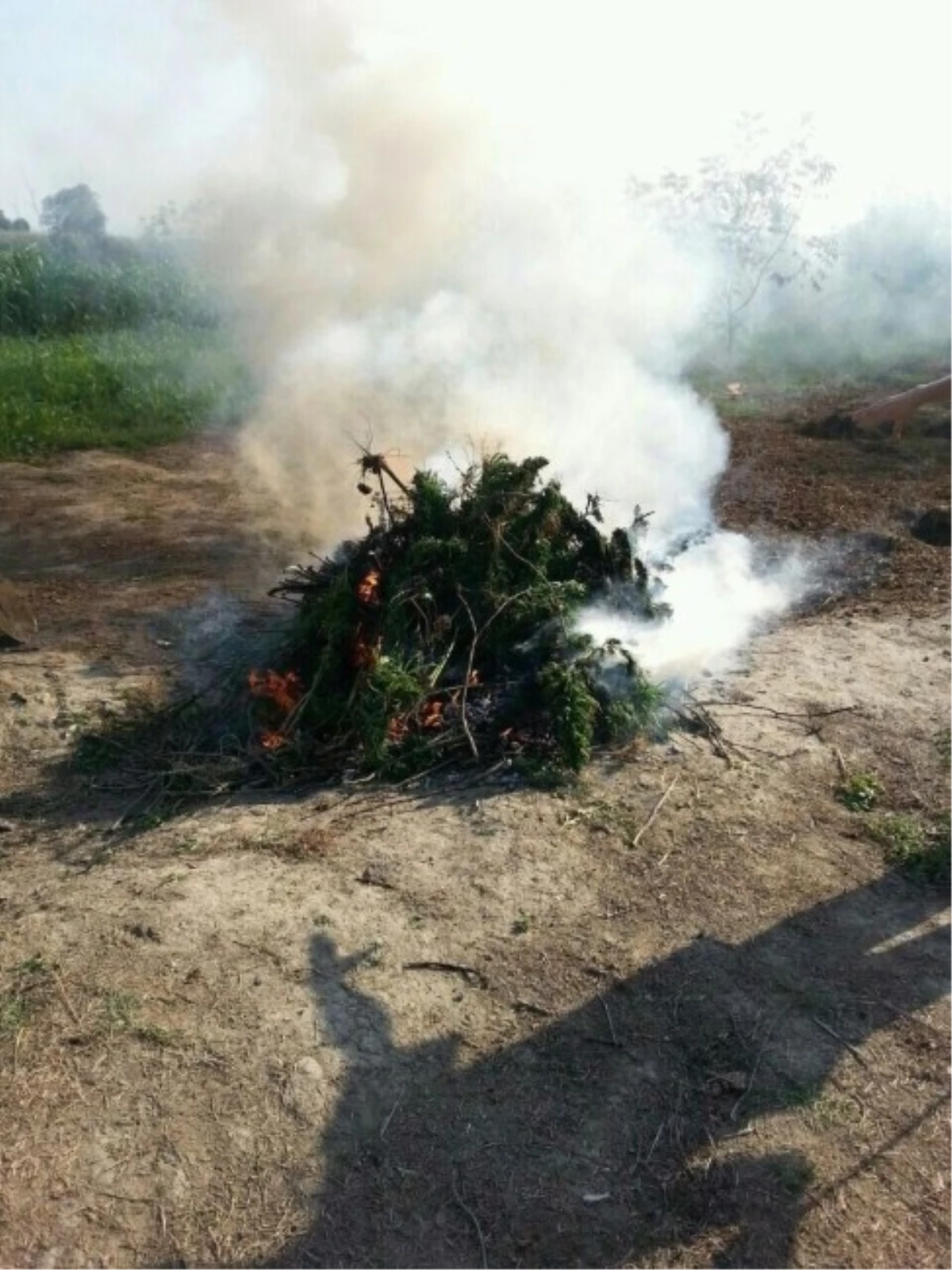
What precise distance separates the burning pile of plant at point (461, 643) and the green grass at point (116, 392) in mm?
6697

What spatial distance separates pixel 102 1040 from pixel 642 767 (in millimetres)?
2548

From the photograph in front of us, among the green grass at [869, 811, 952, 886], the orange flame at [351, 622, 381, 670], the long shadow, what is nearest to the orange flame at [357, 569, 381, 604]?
the orange flame at [351, 622, 381, 670]

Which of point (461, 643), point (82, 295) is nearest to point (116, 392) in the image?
point (82, 295)

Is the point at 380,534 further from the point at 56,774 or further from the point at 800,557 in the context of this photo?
the point at 800,557

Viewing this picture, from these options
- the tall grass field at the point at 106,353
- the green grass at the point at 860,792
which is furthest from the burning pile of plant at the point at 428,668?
the tall grass field at the point at 106,353

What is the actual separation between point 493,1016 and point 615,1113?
508mm

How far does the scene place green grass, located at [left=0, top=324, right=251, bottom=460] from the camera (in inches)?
465

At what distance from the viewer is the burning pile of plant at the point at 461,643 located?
16.3 feet

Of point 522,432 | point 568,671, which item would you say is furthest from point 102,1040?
point 522,432

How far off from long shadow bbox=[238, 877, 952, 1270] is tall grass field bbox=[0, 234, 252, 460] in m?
9.24

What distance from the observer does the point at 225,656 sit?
20.4ft

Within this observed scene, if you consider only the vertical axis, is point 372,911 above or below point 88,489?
below

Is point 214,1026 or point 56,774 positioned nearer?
point 214,1026

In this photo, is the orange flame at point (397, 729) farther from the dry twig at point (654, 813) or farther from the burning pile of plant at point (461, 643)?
the dry twig at point (654, 813)
